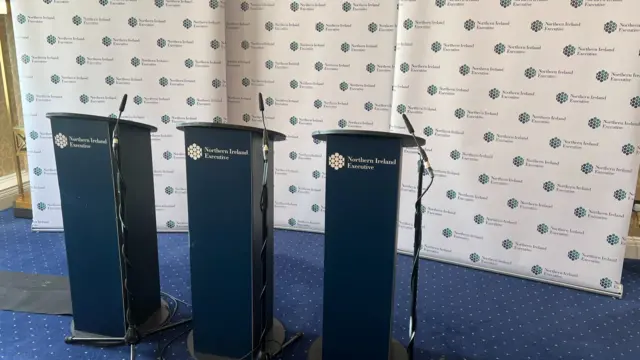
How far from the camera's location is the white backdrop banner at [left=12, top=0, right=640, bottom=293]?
2787 mm

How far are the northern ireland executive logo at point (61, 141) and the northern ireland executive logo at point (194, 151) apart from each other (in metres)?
0.60

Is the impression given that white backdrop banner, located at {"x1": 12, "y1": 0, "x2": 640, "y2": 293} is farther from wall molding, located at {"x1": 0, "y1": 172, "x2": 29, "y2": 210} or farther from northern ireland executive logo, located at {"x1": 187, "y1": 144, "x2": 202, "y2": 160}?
northern ireland executive logo, located at {"x1": 187, "y1": 144, "x2": 202, "y2": 160}

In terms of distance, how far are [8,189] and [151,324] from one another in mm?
2739

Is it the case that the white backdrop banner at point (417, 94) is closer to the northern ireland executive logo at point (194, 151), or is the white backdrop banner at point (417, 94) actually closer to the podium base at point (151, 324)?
the podium base at point (151, 324)

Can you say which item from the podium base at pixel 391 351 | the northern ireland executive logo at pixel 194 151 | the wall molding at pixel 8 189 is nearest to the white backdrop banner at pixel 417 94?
the wall molding at pixel 8 189

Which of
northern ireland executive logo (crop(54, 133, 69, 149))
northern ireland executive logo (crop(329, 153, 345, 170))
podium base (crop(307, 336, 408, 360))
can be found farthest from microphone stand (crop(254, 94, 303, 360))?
northern ireland executive logo (crop(54, 133, 69, 149))

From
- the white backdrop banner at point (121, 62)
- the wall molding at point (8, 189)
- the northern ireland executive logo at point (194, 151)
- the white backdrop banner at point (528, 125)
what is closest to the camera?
the northern ireland executive logo at point (194, 151)

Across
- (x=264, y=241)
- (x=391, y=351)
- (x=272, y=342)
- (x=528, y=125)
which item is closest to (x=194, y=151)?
(x=264, y=241)

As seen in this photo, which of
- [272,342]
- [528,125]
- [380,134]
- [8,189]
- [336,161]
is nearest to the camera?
[380,134]

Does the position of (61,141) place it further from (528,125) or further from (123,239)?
(528,125)

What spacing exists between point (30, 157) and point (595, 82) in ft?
12.7

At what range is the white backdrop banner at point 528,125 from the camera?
2.72 m

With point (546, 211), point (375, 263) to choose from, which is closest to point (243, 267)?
point (375, 263)

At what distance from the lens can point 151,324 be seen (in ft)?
7.81
